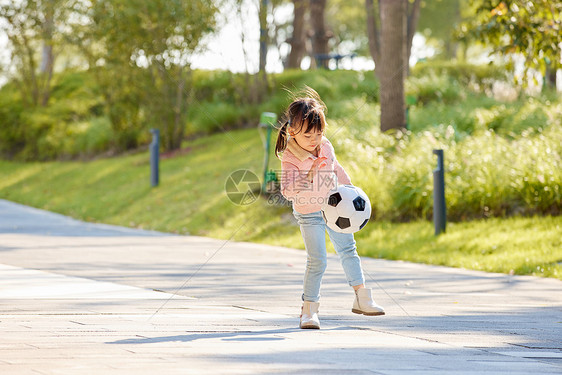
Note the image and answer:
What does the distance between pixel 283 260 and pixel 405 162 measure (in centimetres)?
443

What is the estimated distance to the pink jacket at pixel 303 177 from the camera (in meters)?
6.15

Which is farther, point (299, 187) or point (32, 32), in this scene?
point (32, 32)

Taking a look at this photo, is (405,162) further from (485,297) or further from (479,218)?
(485,297)

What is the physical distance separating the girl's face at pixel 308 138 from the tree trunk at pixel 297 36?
92.4ft

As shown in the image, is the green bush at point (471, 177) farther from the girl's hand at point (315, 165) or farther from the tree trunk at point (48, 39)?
the tree trunk at point (48, 39)

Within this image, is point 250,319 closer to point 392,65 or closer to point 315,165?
point 315,165

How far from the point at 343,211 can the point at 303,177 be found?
0.37 metres

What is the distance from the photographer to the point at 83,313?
22.5 feet

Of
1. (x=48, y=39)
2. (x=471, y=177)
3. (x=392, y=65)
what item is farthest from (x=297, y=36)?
(x=471, y=177)

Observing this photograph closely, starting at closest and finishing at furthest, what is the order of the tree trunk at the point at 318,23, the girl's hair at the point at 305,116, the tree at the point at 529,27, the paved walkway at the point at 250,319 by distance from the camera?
the paved walkway at the point at 250,319
the girl's hair at the point at 305,116
the tree at the point at 529,27
the tree trunk at the point at 318,23

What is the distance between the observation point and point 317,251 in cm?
629

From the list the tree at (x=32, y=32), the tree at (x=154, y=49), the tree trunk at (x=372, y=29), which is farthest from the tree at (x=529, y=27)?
the tree at (x=32, y=32)

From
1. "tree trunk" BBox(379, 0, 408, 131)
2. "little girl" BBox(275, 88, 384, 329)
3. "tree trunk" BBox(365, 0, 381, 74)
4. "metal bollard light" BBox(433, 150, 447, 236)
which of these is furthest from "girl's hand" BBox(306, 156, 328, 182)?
"tree trunk" BBox(365, 0, 381, 74)

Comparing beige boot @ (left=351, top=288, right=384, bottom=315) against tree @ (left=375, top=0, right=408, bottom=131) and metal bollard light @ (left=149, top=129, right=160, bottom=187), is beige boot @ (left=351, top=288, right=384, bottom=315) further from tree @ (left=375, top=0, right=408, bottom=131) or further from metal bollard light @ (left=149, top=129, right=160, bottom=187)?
metal bollard light @ (left=149, top=129, right=160, bottom=187)
